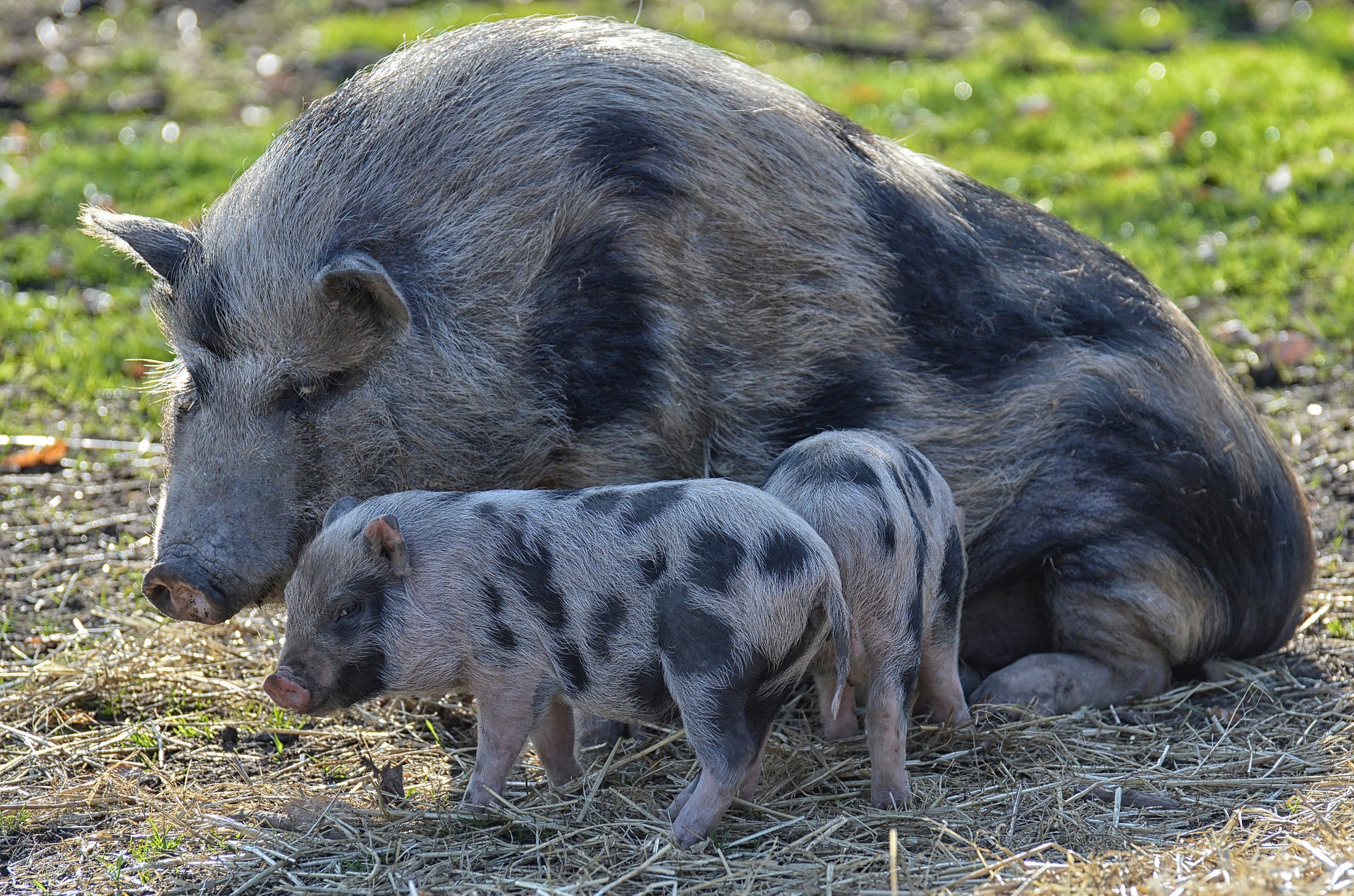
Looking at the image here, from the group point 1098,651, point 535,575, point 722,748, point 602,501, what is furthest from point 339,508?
point 1098,651

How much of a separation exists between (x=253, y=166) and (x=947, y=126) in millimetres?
5606

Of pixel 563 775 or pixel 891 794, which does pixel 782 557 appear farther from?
pixel 563 775

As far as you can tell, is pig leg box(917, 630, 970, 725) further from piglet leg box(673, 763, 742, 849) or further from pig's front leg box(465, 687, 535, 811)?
pig's front leg box(465, 687, 535, 811)

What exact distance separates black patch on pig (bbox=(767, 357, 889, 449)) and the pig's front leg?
1116mm

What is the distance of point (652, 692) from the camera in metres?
3.45

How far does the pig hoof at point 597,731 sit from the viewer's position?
416 cm

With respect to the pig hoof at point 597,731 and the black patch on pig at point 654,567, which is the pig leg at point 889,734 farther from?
the pig hoof at point 597,731

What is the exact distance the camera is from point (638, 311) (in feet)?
13.2

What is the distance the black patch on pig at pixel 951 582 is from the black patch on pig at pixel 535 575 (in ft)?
3.36

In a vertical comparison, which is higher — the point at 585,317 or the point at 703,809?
the point at 585,317

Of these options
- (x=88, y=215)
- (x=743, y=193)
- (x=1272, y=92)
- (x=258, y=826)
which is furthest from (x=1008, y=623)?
(x=1272, y=92)

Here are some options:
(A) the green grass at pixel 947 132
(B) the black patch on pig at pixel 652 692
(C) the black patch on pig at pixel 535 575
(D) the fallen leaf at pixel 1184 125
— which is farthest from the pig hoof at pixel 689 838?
(D) the fallen leaf at pixel 1184 125

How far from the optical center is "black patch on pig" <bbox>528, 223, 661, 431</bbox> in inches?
158

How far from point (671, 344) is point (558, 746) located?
1128 mm
